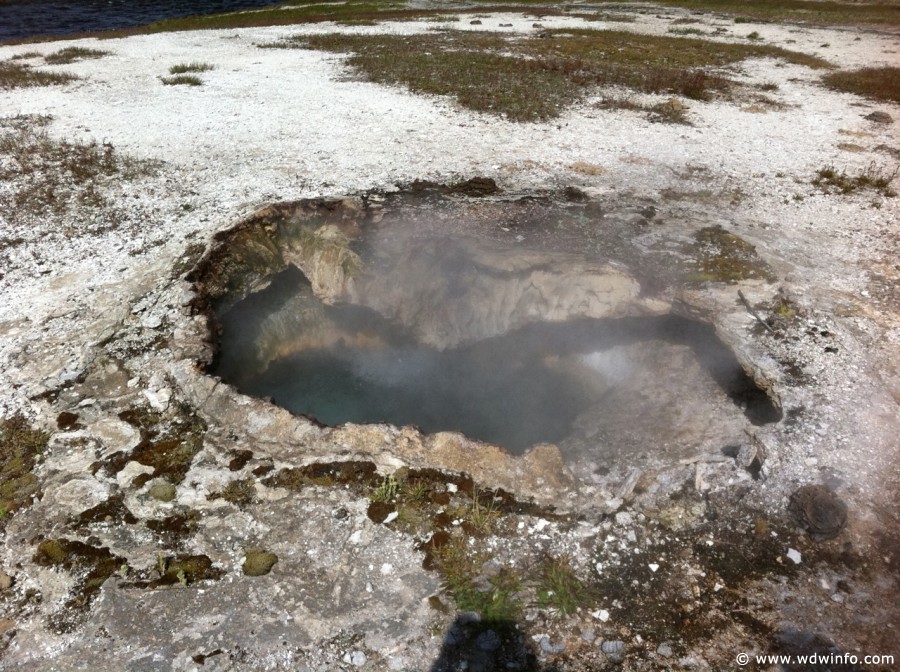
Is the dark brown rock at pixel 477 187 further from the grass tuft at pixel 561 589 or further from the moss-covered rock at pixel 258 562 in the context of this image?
the moss-covered rock at pixel 258 562

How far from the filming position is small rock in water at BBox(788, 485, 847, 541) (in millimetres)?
4738

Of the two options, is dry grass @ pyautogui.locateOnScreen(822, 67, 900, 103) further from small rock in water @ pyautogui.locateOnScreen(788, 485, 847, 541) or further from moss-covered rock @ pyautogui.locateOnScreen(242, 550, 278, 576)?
moss-covered rock @ pyautogui.locateOnScreen(242, 550, 278, 576)

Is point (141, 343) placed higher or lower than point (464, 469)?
higher

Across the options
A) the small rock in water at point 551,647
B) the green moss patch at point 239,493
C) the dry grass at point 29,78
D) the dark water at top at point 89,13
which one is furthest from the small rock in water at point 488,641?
the dark water at top at point 89,13

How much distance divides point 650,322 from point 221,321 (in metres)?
6.93

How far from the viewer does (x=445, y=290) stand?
30.9ft

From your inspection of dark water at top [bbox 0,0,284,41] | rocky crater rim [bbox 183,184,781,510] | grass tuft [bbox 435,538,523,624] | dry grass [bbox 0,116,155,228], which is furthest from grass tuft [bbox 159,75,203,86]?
dark water at top [bbox 0,0,284,41]

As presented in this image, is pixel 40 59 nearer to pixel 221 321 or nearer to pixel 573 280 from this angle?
pixel 221 321

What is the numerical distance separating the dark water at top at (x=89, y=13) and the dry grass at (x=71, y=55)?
1596 centimetres

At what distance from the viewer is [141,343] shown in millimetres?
6926

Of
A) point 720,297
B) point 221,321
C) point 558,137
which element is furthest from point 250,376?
point 558,137

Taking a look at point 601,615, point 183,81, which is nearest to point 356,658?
point 601,615

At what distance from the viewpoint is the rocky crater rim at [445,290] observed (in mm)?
5520

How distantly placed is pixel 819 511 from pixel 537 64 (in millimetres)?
22196
